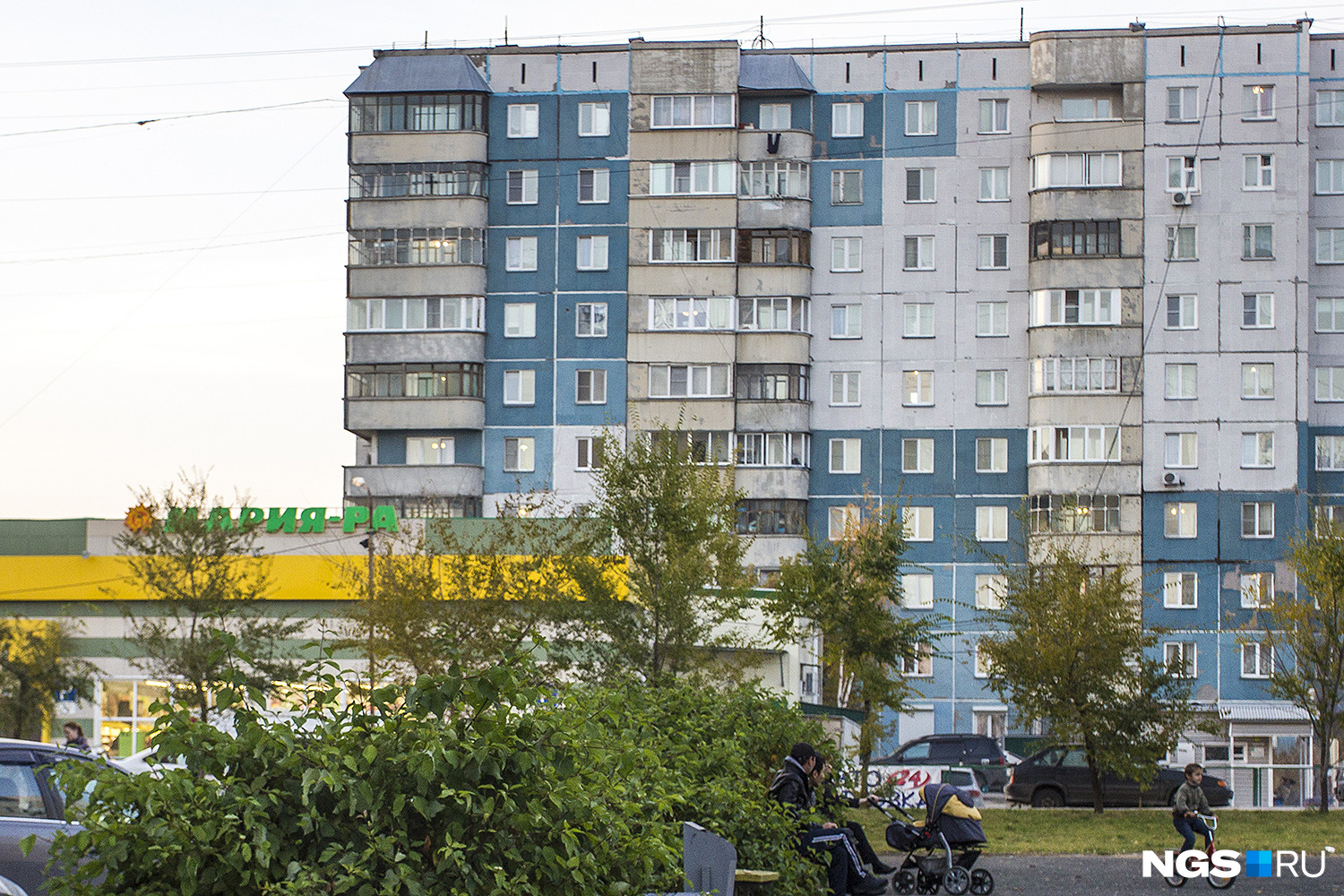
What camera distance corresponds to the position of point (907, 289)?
6384cm

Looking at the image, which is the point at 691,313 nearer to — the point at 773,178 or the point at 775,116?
the point at 773,178

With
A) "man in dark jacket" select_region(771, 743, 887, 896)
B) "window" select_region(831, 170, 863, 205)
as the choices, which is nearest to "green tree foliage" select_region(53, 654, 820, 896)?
"man in dark jacket" select_region(771, 743, 887, 896)

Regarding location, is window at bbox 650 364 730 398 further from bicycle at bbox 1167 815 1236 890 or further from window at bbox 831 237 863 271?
bicycle at bbox 1167 815 1236 890

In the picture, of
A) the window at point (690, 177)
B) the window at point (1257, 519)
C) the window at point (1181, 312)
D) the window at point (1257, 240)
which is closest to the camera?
the window at point (1257, 519)

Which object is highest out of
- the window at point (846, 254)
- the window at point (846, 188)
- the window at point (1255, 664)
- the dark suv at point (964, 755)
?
the window at point (846, 188)

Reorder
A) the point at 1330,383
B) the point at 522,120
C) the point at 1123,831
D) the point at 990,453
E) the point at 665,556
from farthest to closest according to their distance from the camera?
1. the point at 522,120
2. the point at 990,453
3. the point at 1330,383
4. the point at 665,556
5. the point at 1123,831

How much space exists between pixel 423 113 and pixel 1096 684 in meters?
42.0

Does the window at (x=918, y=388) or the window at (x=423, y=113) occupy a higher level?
the window at (x=423, y=113)

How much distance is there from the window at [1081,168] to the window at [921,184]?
438 cm

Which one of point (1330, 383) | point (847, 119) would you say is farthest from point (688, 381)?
point (1330, 383)

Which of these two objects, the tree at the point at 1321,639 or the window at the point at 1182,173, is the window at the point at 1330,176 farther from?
the tree at the point at 1321,639

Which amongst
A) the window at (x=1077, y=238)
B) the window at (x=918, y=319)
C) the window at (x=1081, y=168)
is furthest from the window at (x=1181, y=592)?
the window at (x=1081, y=168)

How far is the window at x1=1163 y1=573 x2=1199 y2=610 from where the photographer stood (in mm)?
60562

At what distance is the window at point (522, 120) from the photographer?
6525 cm
